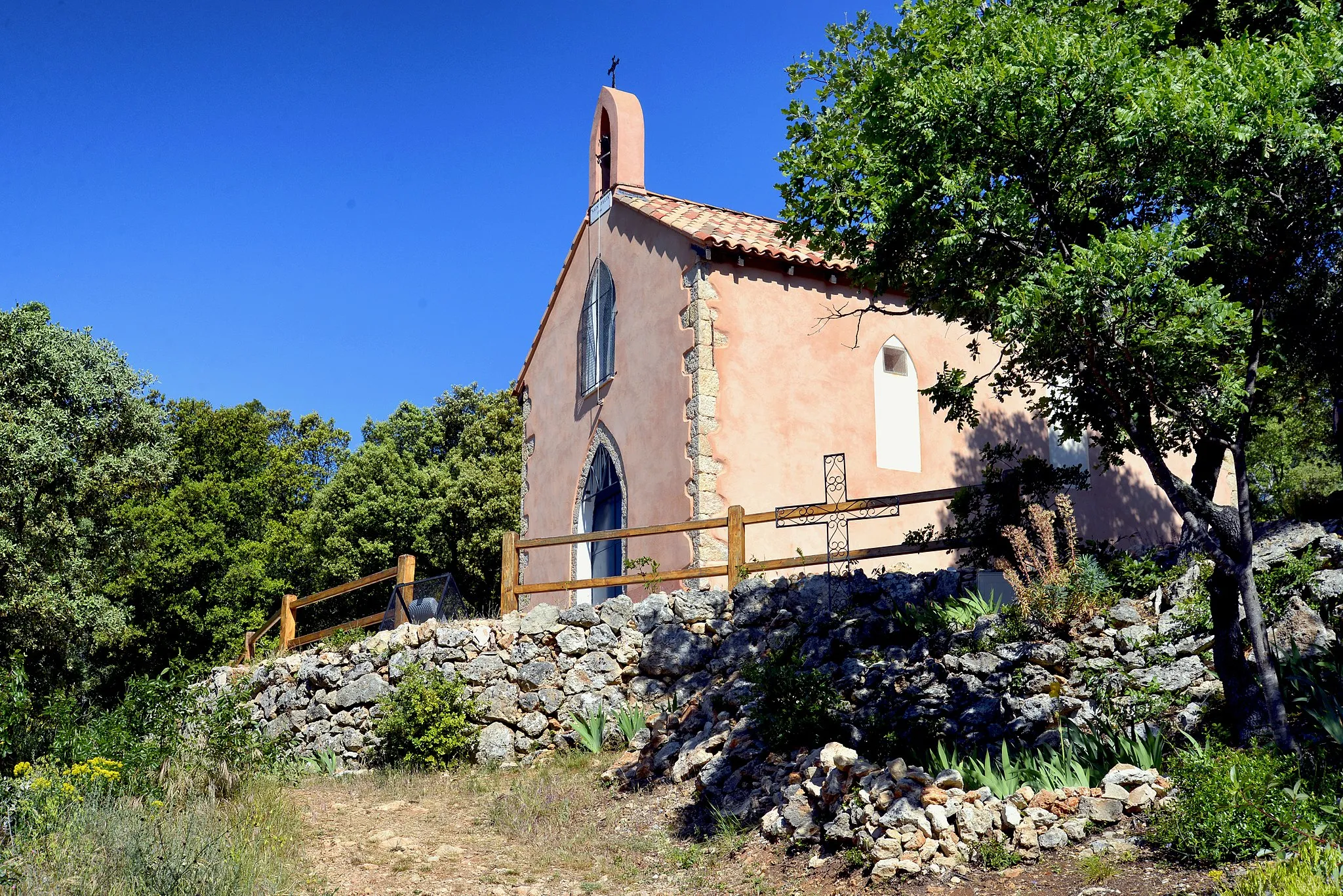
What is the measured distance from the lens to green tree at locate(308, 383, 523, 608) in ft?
89.3

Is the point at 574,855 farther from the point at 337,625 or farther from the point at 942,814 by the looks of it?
the point at 337,625

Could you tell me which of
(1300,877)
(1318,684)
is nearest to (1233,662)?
(1318,684)

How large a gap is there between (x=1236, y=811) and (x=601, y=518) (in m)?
12.2

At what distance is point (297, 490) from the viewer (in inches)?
1374

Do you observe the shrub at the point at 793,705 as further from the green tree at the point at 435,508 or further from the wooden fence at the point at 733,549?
the green tree at the point at 435,508

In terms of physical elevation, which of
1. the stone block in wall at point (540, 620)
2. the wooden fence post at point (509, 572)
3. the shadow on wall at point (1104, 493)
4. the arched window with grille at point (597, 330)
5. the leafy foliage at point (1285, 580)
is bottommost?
the stone block in wall at point (540, 620)

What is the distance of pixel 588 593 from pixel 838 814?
943cm

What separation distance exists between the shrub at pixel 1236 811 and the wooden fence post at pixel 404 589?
10.7 metres

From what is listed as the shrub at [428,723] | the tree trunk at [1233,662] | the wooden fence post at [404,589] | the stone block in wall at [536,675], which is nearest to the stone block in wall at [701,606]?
the stone block in wall at [536,675]

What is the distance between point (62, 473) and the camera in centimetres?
2030

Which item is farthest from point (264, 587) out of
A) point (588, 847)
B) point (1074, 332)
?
point (1074, 332)

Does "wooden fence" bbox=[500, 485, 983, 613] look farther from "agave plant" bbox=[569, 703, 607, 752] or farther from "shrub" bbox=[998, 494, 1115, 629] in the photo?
"agave plant" bbox=[569, 703, 607, 752]

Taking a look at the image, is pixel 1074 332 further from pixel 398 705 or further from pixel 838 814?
pixel 398 705

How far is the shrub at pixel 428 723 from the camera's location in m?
11.9
